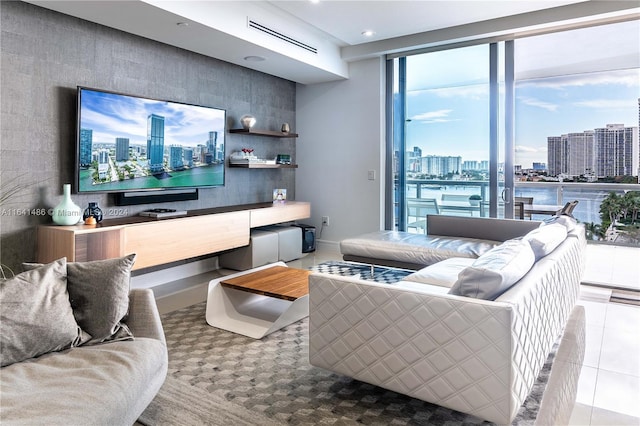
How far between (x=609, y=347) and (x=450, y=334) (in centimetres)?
166

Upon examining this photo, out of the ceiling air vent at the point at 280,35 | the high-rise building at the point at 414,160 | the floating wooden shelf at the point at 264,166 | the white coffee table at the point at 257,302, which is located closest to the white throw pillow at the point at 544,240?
the white coffee table at the point at 257,302

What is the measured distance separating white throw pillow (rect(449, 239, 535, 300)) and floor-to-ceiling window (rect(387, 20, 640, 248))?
2.91m

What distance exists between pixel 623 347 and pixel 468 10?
3245mm

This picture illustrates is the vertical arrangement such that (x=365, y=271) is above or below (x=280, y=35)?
below

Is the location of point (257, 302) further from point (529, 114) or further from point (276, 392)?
point (529, 114)

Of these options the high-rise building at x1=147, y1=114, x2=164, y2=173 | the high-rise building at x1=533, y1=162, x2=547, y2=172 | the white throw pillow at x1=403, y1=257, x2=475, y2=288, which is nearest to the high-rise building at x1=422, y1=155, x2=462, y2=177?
the high-rise building at x1=533, y1=162, x2=547, y2=172

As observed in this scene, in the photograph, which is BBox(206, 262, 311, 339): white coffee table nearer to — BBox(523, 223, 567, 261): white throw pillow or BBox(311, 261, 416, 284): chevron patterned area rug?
BBox(311, 261, 416, 284): chevron patterned area rug

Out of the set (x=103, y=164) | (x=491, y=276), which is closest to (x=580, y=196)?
(x=491, y=276)

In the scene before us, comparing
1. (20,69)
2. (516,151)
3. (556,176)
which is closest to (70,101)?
(20,69)

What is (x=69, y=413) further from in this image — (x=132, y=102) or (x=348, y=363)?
(x=132, y=102)

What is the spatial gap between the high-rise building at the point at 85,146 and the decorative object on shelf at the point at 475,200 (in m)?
3.95

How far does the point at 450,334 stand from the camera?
177cm

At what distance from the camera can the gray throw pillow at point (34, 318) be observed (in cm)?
169

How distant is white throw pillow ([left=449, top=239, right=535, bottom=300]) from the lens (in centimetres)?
183
